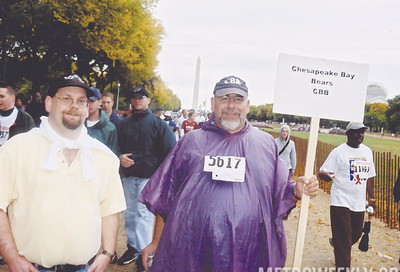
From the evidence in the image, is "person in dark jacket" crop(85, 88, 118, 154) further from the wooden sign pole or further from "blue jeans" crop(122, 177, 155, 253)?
the wooden sign pole

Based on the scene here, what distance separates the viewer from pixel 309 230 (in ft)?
24.2

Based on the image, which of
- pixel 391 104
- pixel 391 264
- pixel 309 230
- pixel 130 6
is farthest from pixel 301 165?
pixel 391 104

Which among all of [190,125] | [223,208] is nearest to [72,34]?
[190,125]

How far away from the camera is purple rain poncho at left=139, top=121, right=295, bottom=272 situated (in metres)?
2.54

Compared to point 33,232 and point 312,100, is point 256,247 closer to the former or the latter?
point 312,100

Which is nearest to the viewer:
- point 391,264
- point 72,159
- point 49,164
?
point 49,164

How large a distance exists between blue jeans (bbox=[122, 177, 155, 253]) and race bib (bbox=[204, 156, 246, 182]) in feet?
8.30

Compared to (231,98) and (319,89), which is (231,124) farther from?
(319,89)

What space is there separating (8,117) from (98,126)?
3.83 feet

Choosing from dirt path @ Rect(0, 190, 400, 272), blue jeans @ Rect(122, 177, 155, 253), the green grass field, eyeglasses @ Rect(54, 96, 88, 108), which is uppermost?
eyeglasses @ Rect(54, 96, 88, 108)

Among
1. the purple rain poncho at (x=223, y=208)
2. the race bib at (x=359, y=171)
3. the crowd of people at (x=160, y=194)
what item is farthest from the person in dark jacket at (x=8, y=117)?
the race bib at (x=359, y=171)

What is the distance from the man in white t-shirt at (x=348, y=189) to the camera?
489 cm

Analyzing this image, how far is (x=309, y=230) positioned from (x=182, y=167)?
531cm

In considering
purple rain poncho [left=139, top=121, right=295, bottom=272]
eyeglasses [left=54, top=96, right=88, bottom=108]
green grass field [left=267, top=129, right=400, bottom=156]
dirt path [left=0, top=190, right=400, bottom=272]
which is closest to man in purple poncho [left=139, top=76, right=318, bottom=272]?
purple rain poncho [left=139, top=121, right=295, bottom=272]
